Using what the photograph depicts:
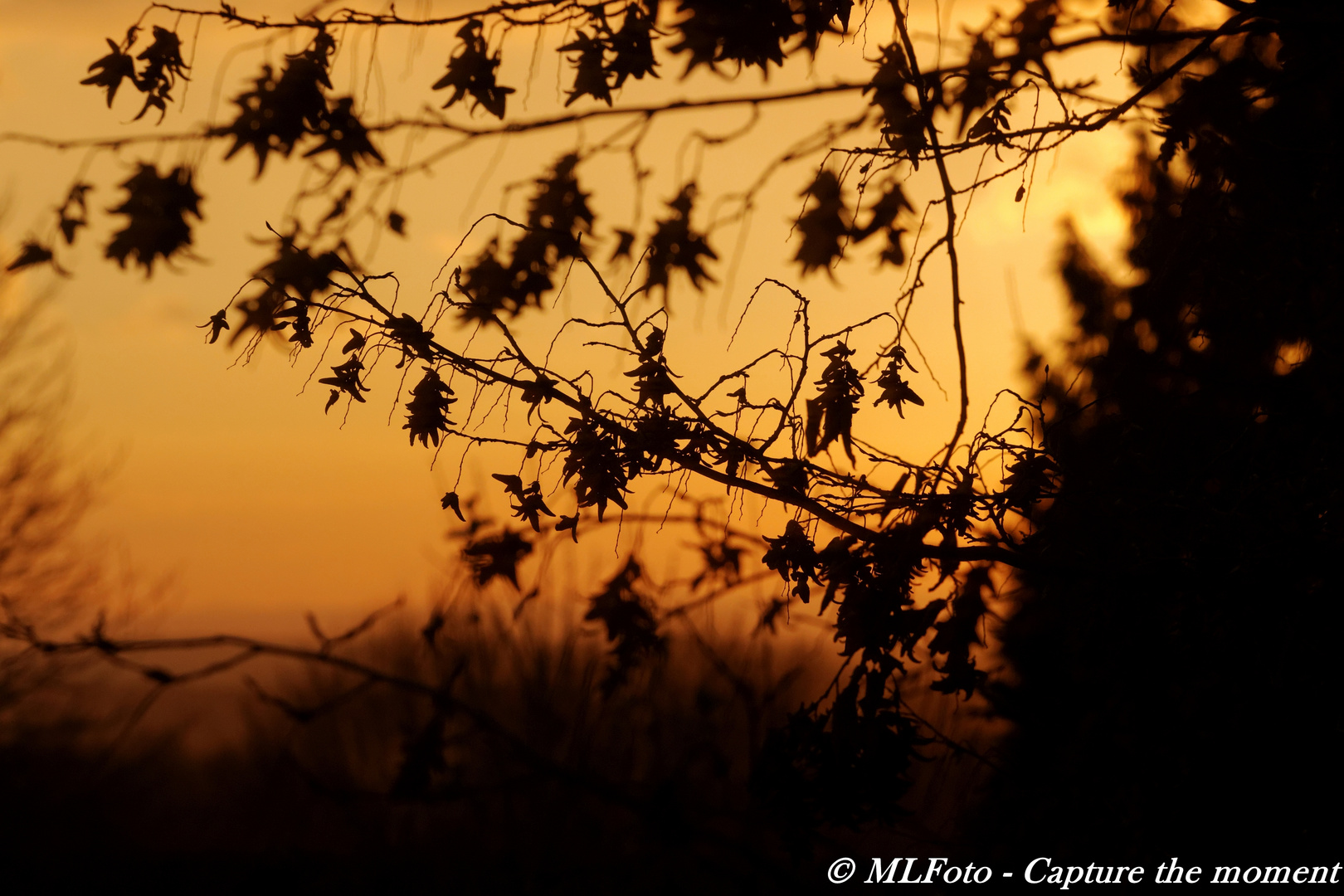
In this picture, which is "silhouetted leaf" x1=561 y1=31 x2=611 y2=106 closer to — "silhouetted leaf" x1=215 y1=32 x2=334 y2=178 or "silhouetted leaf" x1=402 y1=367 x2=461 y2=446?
"silhouetted leaf" x1=215 y1=32 x2=334 y2=178

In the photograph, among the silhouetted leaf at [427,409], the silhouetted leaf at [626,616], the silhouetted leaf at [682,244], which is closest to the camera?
the silhouetted leaf at [427,409]

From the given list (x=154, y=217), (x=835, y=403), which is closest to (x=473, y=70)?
(x=154, y=217)

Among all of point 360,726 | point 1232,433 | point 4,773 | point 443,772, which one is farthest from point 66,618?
point 1232,433

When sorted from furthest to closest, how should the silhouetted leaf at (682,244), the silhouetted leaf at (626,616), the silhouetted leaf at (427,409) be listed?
the silhouetted leaf at (682,244), the silhouetted leaf at (626,616), the silhouetted leaf at (427,409)

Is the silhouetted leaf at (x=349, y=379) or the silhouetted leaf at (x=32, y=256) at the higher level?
the silhouetted leaf at (x=32, y=256)

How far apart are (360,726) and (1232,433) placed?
11745mm

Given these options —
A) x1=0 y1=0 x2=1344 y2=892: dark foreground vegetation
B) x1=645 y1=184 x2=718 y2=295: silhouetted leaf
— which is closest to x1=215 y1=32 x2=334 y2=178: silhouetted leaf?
x1=0 y1=0 x2=1344 y2=892: dark foreground vegetation

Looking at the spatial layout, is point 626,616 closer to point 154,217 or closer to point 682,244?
point 682,244

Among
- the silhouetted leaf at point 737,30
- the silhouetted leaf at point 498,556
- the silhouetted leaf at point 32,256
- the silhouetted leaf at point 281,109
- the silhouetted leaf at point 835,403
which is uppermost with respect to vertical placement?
the silhouetted leaf at point 737,30

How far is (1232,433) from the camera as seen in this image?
4086 mm

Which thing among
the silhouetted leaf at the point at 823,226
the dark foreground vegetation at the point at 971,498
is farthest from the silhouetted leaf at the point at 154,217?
the silhouetted leaf at the point at 823,226

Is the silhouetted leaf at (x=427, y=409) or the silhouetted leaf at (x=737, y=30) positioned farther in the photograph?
the silhouetted leaf at (x=737, y=30)

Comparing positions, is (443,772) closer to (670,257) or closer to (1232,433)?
(670,257)

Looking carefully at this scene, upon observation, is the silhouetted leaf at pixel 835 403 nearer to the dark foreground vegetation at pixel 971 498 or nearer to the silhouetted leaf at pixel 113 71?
the dark foreground vegetation at pixel 971 498
